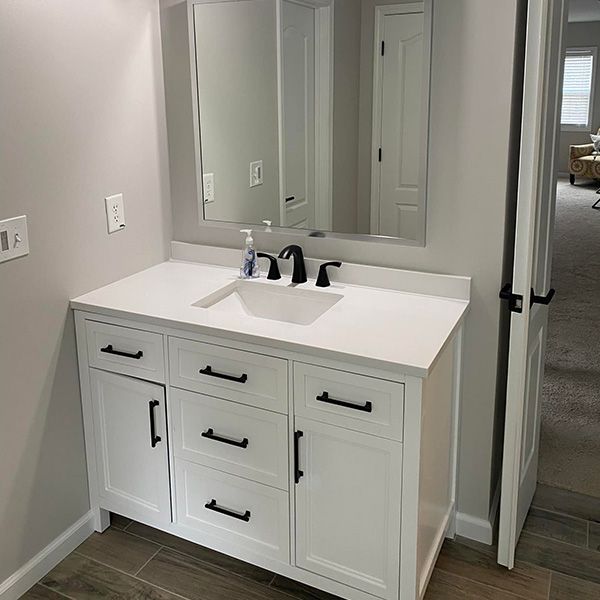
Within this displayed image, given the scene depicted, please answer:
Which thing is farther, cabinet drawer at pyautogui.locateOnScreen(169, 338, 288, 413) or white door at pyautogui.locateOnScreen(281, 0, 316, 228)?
white door at pyautogui.locateOnScreen(281, 0, 316, 228)

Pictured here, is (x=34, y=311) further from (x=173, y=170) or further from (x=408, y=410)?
(x=408, y=410)

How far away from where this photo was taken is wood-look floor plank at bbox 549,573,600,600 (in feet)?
7.30

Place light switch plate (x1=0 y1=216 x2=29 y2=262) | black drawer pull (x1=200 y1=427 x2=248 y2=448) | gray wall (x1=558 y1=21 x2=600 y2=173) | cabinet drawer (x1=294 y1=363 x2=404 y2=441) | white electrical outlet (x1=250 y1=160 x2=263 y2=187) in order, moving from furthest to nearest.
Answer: gray wall (x1=558 y1=21 x2=600 y2=173), white electrical outlet (x1=250 y1=160 x2=263 y2=187), black drawer pull (x1=200 y1=427 x2=248 y2=448), light switch plate (x1=0 y1=216 x2=29 y2=262), cabinet drawer (x1=294 y1=363 x2=404 y2=441)

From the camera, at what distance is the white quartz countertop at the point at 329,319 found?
6.25 ft

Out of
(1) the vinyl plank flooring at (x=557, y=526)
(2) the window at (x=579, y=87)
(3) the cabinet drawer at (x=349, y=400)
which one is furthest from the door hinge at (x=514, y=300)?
(2) the window at (x=579, y=87)

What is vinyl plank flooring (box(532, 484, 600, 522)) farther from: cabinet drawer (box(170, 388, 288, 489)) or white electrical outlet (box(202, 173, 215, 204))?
white electrical outlet (box(202, 173, 215, 204))

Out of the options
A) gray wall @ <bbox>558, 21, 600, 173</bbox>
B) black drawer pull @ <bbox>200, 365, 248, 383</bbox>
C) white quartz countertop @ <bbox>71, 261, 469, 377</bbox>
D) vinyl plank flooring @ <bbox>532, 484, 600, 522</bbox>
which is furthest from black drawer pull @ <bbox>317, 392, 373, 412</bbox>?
gray wall @ <bbox>558, 21, 600, 173</bbox>

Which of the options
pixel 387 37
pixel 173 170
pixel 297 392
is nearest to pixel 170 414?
pixel 297 392

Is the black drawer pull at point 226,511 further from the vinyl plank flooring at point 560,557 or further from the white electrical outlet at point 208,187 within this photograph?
the white electrical outlet at point 208,187

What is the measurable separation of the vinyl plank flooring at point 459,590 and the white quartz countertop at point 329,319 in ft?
2.68

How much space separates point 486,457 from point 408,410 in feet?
2.22

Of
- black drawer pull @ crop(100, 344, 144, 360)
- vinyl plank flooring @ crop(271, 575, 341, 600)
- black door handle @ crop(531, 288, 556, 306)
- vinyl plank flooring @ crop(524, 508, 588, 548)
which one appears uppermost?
black door handle @ crop(531, 288, 556, 306)

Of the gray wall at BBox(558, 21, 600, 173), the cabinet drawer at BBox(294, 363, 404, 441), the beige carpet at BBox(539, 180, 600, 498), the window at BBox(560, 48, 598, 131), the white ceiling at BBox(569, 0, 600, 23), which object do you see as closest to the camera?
the cabinet drawer at BBox(294, 363, 404, 441)

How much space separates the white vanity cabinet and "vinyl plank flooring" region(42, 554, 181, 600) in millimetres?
189
